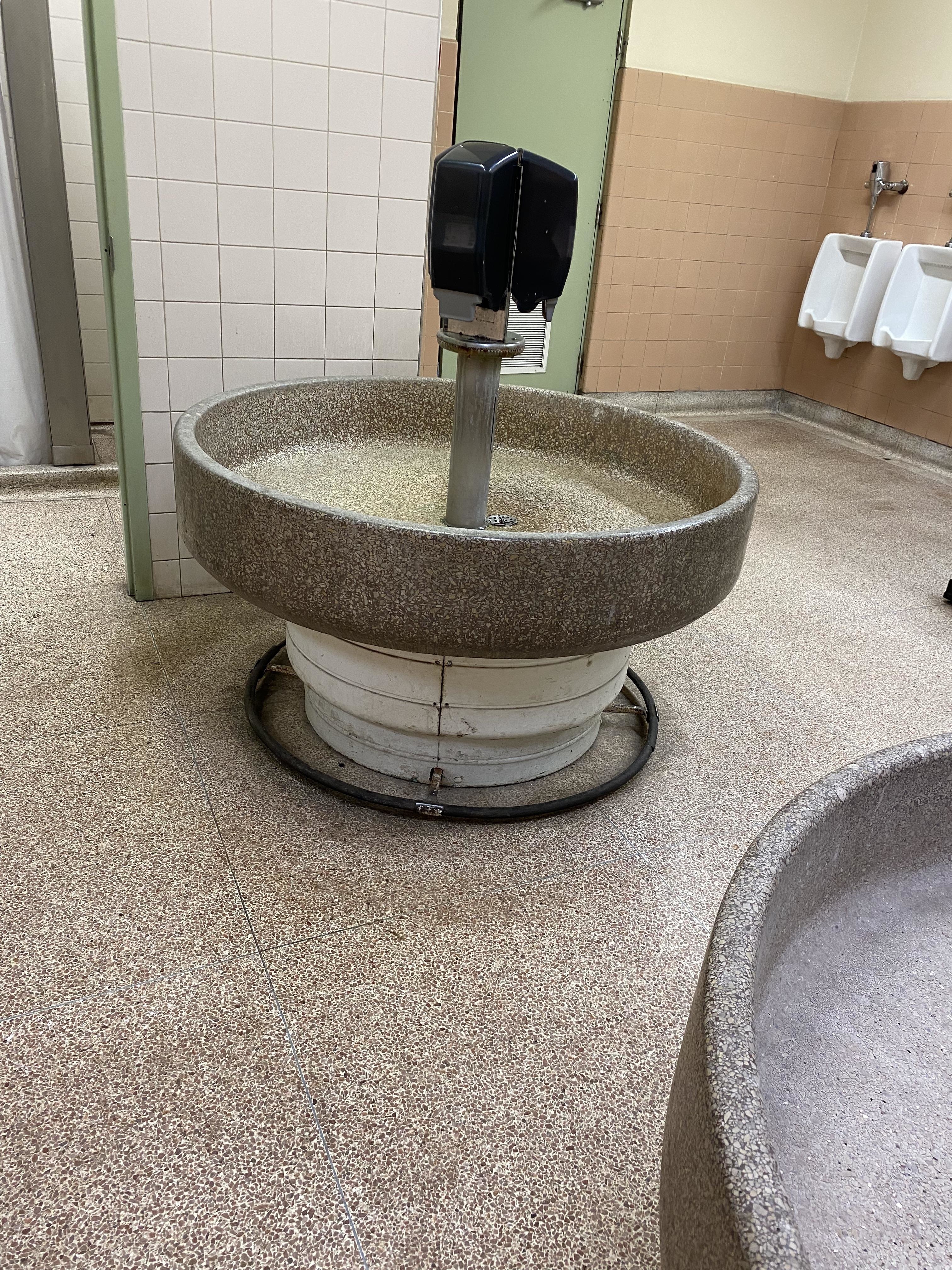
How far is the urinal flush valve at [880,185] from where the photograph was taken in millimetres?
5262

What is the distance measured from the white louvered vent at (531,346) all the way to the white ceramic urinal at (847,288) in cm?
167

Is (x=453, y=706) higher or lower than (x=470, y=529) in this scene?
lower

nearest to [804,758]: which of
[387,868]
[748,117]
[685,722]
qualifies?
[685,722]

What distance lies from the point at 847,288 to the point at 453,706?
16.2 feet

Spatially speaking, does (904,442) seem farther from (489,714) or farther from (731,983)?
(731,983)

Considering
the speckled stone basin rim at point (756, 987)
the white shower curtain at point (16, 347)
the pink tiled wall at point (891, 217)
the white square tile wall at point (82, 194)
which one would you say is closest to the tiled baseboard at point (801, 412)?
the pink tiled wall at point (891, 217)

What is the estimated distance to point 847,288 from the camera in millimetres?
5598

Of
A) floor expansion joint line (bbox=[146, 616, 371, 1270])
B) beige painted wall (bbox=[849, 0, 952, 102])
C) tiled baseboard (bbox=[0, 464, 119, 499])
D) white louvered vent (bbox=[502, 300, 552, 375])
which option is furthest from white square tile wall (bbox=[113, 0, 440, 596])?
beige painted wall (bbox=[849, 0, 952, 102])

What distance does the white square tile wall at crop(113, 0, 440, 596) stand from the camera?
2.39 metres

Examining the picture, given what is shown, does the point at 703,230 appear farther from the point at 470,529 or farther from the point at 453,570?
the point at 453,570

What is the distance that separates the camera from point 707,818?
6.78 feet

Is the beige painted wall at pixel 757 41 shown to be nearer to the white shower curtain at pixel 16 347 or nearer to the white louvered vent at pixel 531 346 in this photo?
the white louvered vent at pixel 531 346

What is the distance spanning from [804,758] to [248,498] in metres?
1.54

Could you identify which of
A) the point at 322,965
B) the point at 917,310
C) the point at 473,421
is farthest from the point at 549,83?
the point at 322,965
